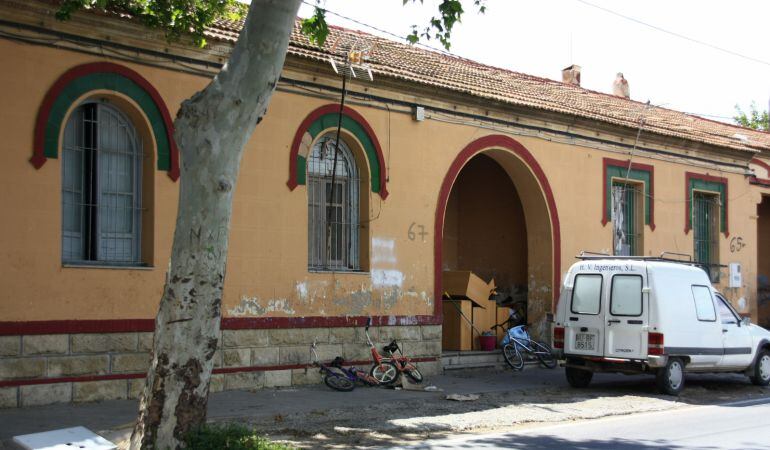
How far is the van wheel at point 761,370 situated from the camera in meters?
16.0

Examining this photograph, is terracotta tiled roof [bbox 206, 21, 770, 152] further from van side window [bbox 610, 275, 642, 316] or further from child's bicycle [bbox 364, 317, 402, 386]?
child's bicycle [bbox 364, 317, 402, 386]

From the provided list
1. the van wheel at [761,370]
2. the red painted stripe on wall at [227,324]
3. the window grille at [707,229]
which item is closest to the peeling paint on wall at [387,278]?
the red painted stripe on wall at [227,324]

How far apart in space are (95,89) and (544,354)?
1025 centimetres

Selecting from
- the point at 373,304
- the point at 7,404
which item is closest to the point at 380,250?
the point at 373,304

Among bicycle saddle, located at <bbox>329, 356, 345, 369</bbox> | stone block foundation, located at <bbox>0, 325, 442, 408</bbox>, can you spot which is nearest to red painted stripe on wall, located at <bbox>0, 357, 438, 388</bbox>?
stone block foundation, located at <bbox>0, 325, 442, 408</bbox>

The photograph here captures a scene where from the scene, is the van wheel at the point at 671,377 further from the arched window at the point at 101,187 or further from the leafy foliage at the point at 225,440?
the arched window at the point at 101,187

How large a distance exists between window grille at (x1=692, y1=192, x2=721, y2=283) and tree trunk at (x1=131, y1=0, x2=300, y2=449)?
54.6ft

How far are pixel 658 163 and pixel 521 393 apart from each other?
9255 mm

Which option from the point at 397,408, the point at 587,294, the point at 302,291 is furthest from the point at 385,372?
the point at 587,294

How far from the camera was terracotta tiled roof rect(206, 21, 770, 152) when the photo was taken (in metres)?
15.9

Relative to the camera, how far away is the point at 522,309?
65.8 feet

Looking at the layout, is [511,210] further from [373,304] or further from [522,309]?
[373,304]

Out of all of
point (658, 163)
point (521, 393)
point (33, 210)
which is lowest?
point (521, 393)

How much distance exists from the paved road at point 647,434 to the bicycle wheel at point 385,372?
3.75m
